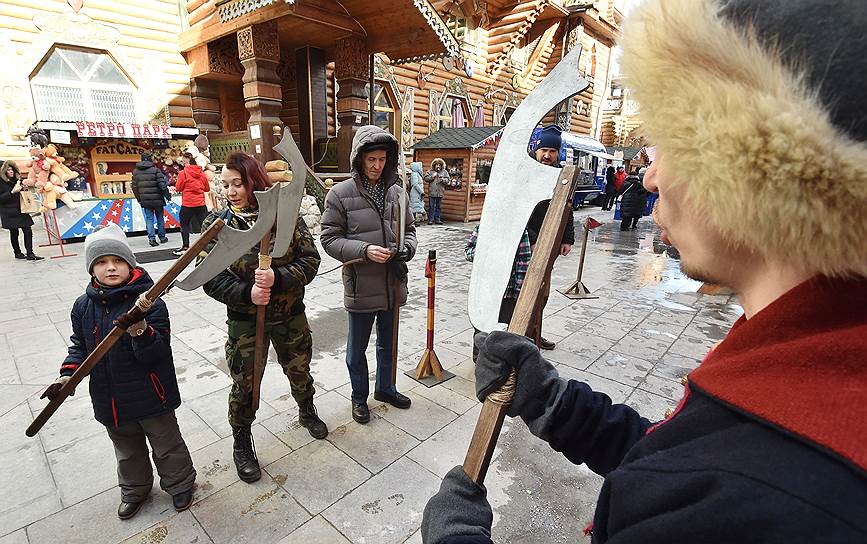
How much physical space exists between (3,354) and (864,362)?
5.72 meters

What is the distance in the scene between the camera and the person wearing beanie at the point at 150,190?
8.26m

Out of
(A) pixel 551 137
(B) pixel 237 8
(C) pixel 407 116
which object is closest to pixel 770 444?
(A) pixel 551 137

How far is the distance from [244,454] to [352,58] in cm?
846

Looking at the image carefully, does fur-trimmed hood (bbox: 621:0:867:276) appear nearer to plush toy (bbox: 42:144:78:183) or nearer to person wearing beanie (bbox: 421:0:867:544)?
person wearing beanie (bbox: 421:0:867:544)

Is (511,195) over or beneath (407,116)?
beneath

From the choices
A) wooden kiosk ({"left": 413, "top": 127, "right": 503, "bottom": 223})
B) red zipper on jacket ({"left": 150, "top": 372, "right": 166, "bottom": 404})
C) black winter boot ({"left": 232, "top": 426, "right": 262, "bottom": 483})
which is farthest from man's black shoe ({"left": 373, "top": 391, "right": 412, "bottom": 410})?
wooden kiosk ({"left": 413, "top": 127, "right": 503, "bottom": 223})

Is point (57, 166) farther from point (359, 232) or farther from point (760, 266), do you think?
point (760, 266)

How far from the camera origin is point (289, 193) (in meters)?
2.02

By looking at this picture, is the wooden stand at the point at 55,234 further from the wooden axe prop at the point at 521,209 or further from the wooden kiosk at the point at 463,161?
the wooden axe prop at the point at 521,209

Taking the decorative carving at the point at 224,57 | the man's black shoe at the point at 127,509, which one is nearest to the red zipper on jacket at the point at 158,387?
the man's black shoe at the point at 127,509

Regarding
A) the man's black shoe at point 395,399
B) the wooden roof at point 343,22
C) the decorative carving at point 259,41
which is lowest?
the man's black shoe at point 395,399

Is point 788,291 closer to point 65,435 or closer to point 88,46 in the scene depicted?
point 65,435

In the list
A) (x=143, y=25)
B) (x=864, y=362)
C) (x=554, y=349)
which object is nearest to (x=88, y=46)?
(x=143, y=25)

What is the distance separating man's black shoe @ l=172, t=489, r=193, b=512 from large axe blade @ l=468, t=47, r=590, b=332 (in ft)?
6.83
